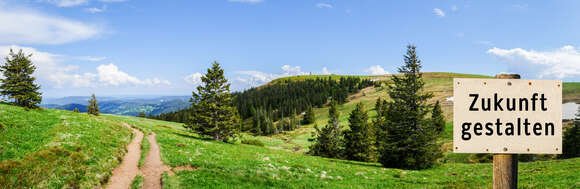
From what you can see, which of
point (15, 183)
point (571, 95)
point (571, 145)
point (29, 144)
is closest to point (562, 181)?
point (15, 183)

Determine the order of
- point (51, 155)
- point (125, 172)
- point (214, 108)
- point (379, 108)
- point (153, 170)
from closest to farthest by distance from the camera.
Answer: point (51, 155)
point (125, 172)
point (153, 170)
point (214, 108)
point (379, 108)

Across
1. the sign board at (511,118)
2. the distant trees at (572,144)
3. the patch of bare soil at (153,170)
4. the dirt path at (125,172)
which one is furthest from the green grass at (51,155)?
the distant trees at (572,144)

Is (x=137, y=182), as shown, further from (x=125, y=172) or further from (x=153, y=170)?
(x=125, y=172)

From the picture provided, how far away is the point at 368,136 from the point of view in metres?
40.5

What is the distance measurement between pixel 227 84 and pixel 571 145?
2319 inches

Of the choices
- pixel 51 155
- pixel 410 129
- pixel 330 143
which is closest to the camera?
pixel 51 155

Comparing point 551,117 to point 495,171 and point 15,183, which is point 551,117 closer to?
point 495,171

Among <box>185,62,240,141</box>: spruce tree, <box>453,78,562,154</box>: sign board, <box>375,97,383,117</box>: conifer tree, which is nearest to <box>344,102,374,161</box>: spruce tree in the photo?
<box>375,97,383,117</box>: conifer tree

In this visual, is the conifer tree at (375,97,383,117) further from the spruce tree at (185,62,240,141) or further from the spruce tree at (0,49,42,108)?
the spruce tree at (0,49,42,108)

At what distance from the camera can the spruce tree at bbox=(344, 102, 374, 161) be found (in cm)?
3975

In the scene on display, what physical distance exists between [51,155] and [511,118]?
19670 millimetres

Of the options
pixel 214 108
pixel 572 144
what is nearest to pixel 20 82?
pixel 214 108

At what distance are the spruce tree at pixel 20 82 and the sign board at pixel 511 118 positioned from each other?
4431 centimetres

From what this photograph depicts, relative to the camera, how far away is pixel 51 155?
13.6 m
